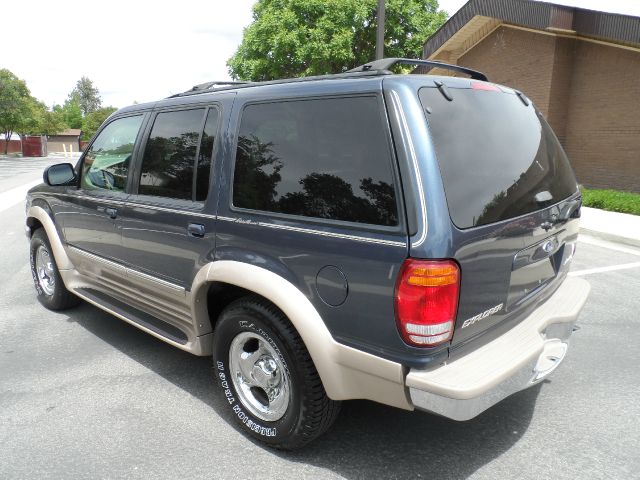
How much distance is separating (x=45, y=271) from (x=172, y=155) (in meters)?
2.59

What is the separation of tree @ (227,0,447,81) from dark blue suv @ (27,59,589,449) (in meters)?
22.7

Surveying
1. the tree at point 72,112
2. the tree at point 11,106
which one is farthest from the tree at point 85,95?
the tree at point 11,106

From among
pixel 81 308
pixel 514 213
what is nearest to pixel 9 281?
pixel 81 308

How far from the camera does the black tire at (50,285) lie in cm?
485

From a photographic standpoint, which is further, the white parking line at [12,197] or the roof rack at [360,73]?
the white parking line at [12,197]

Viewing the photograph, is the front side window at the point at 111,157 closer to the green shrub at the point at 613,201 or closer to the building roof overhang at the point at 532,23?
the green shrub at the point at 613,201

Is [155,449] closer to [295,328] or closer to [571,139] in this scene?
[295,328]

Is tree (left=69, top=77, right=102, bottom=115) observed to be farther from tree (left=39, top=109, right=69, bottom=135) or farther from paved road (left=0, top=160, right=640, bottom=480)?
paved road (left=0, top=160, right=640, bottom=480)

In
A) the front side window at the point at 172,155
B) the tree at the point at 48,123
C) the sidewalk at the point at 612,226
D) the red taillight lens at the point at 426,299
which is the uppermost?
the tree at the point at 48,123

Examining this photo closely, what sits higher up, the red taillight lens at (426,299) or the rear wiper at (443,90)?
the rear wiper at (443,90)

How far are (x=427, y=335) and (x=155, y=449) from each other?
1657 millimetres

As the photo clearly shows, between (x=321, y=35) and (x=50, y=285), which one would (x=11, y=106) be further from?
(x=50, y=285)

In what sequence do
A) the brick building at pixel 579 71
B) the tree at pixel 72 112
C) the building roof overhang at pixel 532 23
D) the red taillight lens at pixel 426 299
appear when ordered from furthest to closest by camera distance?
the tree at pixel 72 112 → the brick building at pixel 579 71 → the building roof overhang at pixel 532 23 → the red taillight lens at pixel 426 299

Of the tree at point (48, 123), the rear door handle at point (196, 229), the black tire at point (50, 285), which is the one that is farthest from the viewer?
the tree at point (48, 123)
